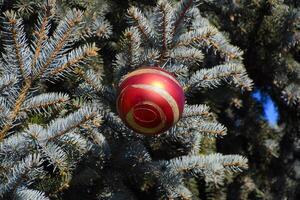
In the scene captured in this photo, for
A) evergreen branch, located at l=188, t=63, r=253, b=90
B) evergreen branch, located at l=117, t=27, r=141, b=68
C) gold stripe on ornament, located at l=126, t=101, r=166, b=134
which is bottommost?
gold stripe on ornament, located at l=126, t=101, r=166, b=134

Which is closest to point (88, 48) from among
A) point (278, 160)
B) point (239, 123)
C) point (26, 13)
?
point (26, 13)

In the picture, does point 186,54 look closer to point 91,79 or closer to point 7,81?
point 91,79

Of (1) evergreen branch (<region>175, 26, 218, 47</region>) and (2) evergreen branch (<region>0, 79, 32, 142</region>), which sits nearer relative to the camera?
(2) evergreen branch (<region>0, 79, 32, 142</region>)

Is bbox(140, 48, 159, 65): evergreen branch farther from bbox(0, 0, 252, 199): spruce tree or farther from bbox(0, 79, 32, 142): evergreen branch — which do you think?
bbox(0, 79, 32, 142): evergreen branch

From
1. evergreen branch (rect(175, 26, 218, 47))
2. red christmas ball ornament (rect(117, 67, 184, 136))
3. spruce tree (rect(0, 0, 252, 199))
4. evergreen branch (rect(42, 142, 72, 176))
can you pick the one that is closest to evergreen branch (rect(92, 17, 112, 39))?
spruce tree (rect(0, 0, 252, 199))

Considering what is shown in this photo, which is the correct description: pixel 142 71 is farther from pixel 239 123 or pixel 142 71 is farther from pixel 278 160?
pixel 278 160

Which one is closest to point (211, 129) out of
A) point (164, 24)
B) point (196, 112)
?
point (196, 112)
